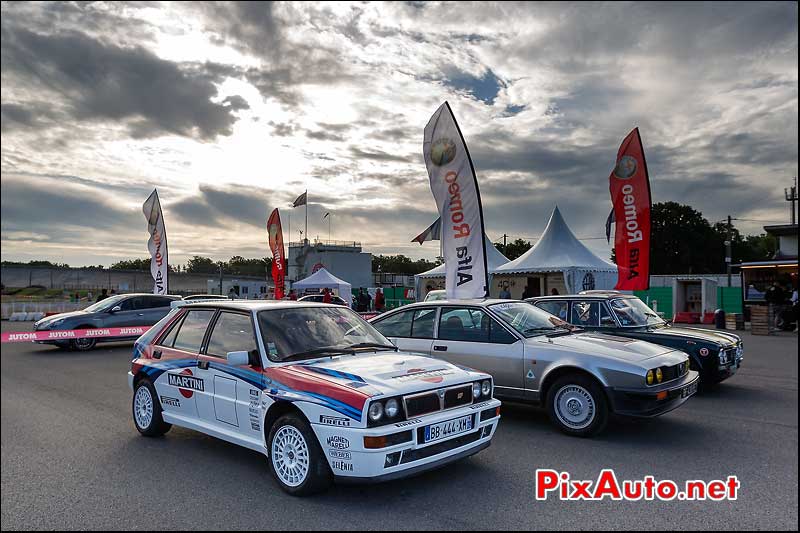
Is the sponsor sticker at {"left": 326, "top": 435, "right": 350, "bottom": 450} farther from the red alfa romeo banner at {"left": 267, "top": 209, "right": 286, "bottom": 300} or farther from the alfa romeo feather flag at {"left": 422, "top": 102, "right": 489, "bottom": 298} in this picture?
the red alfa romeo banner at {"left": 267, "top": 209, "right": 286, "bottom": 300}

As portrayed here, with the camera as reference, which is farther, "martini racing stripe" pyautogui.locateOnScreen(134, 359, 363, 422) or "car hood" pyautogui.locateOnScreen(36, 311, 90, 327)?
"car hood" pyautogui.locateOnScreen(36, 311, 90, 327)

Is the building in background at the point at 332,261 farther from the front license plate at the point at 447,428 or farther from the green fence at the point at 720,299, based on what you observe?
the front license plate at the point at 447,428

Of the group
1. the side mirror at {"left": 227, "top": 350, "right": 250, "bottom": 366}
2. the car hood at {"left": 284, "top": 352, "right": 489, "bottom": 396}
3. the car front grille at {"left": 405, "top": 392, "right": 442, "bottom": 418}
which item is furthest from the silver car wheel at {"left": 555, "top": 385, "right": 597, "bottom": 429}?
the side mirror at {"left": 227, "top": 350, "right": 250, "bottom": 366}

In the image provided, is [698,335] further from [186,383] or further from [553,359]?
[186,383]

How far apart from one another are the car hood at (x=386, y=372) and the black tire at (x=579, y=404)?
1.68 meters

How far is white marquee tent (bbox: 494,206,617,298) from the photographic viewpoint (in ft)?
76.2

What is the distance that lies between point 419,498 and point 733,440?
145 inches

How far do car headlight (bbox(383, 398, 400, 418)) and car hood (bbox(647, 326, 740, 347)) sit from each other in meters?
5.52

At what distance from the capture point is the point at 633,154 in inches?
512

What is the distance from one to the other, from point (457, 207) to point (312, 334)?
6.70 meters

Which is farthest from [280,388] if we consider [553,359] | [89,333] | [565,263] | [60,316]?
[565,263]

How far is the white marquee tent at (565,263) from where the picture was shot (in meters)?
23.2

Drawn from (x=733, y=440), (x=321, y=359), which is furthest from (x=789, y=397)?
(x=321, y=359)

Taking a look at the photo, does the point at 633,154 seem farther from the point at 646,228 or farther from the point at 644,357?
the point at 644,357
